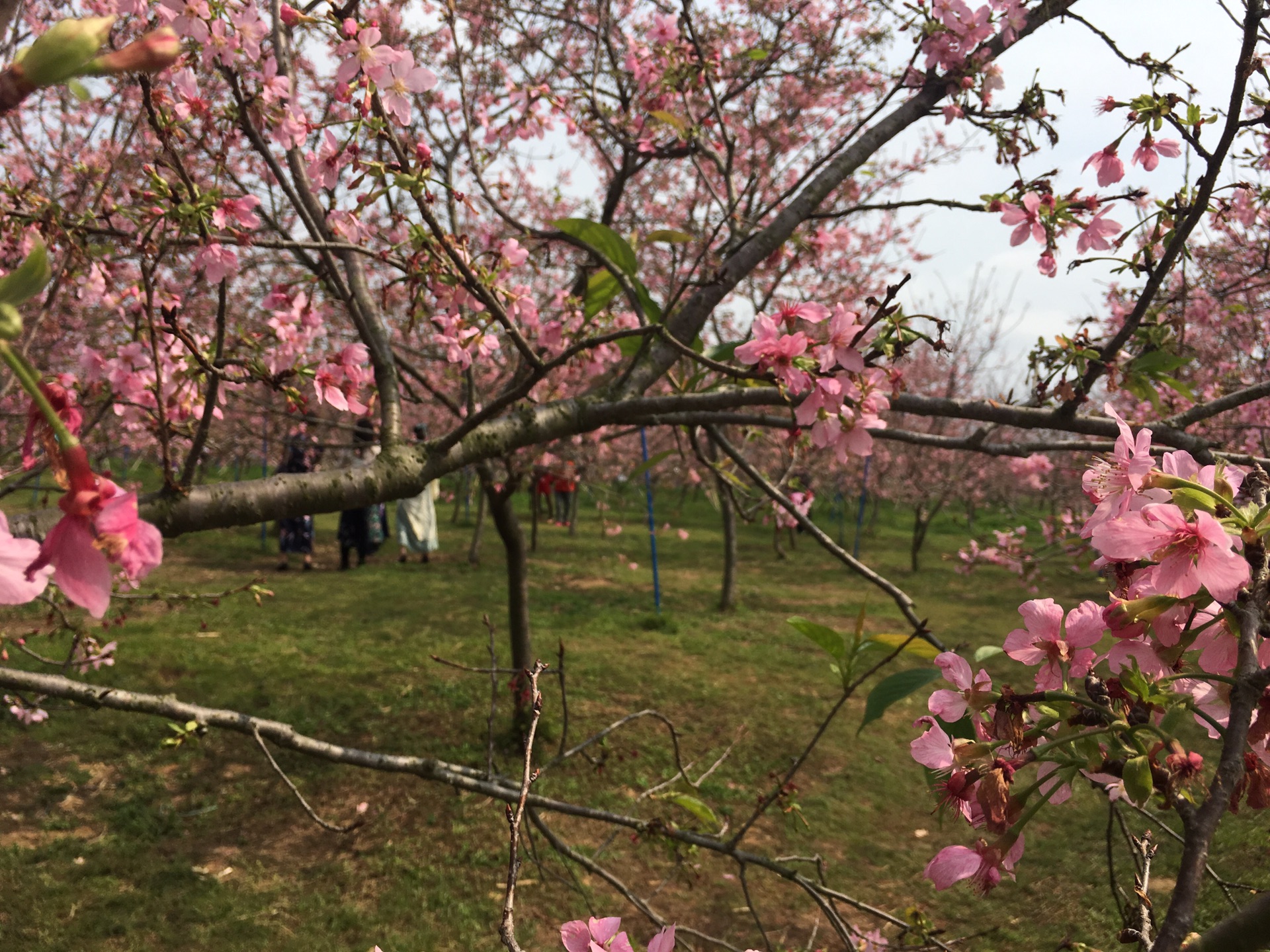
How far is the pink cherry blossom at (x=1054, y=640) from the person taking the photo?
78 cm

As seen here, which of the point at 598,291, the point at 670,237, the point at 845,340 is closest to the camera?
the point at 845,340

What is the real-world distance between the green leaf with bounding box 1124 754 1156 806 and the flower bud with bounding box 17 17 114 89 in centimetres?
85

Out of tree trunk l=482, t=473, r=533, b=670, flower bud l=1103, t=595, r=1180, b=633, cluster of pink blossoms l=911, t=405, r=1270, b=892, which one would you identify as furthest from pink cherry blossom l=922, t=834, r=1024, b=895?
tree trunk l=482, t=473, r=533, b=670

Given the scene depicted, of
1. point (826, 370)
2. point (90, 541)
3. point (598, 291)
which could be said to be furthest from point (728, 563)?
point (90, 541)

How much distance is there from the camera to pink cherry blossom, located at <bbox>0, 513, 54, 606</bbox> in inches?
18.4

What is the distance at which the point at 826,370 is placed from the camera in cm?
A: 153

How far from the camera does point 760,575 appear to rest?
10.4 metres

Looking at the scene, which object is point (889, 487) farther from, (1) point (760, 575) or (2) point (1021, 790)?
(2) point (1021, 790)

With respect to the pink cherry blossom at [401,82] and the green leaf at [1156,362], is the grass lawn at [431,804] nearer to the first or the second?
the green leaf at [1156,362]

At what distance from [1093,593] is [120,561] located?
12.8 meters

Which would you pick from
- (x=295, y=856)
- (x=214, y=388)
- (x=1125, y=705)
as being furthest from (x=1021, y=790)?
(x=295, y=856)

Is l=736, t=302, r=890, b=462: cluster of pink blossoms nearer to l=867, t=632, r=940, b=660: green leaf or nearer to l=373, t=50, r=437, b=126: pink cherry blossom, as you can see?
l=867, t=632, r=940, b=660: green leaf

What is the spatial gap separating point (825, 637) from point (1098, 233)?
127 centimetres

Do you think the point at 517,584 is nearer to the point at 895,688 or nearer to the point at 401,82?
the point at 401,82
